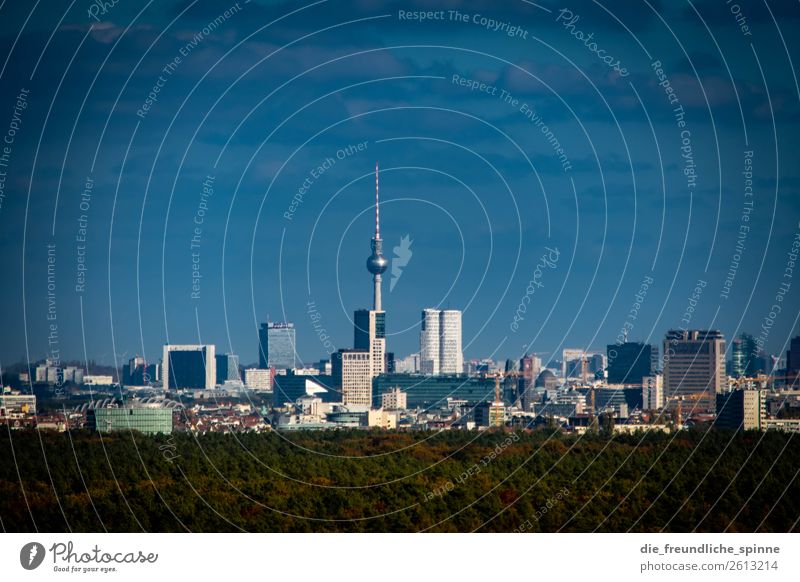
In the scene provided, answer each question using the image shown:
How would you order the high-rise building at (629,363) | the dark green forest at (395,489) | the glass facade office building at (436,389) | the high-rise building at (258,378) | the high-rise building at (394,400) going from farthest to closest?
the high-rise building at (258,378) < the glass facade office building at (436,389) < the high-rise building at (394,400) < the high-rise building at (629,363) < the dark green forest at (395,489)

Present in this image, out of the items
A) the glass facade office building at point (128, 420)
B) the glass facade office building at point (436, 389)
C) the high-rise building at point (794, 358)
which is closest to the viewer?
the glass facade office building at point (128, 420)

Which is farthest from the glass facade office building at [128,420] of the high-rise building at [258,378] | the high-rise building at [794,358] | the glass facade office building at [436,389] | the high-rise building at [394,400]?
the high-rise building at [258,378]

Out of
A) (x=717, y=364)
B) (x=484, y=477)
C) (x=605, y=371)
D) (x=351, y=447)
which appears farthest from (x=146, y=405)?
(x=605, y=371)

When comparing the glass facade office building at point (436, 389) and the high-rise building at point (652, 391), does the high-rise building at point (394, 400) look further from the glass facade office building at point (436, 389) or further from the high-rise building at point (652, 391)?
the high-rise building at point (652, 391)

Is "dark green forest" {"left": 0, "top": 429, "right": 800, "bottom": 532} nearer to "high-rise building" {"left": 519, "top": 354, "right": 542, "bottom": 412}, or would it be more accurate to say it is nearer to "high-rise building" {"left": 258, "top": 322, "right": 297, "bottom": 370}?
"high-rise building" {"left": 519, "top": 354, "right": 542, "bottom": 412}

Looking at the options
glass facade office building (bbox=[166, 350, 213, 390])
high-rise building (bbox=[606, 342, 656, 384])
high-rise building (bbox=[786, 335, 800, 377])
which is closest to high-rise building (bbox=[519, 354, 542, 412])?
high-rise building (bbox=[606, 342, 656, 384])

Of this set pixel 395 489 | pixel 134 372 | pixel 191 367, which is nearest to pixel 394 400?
pixel 191 367
